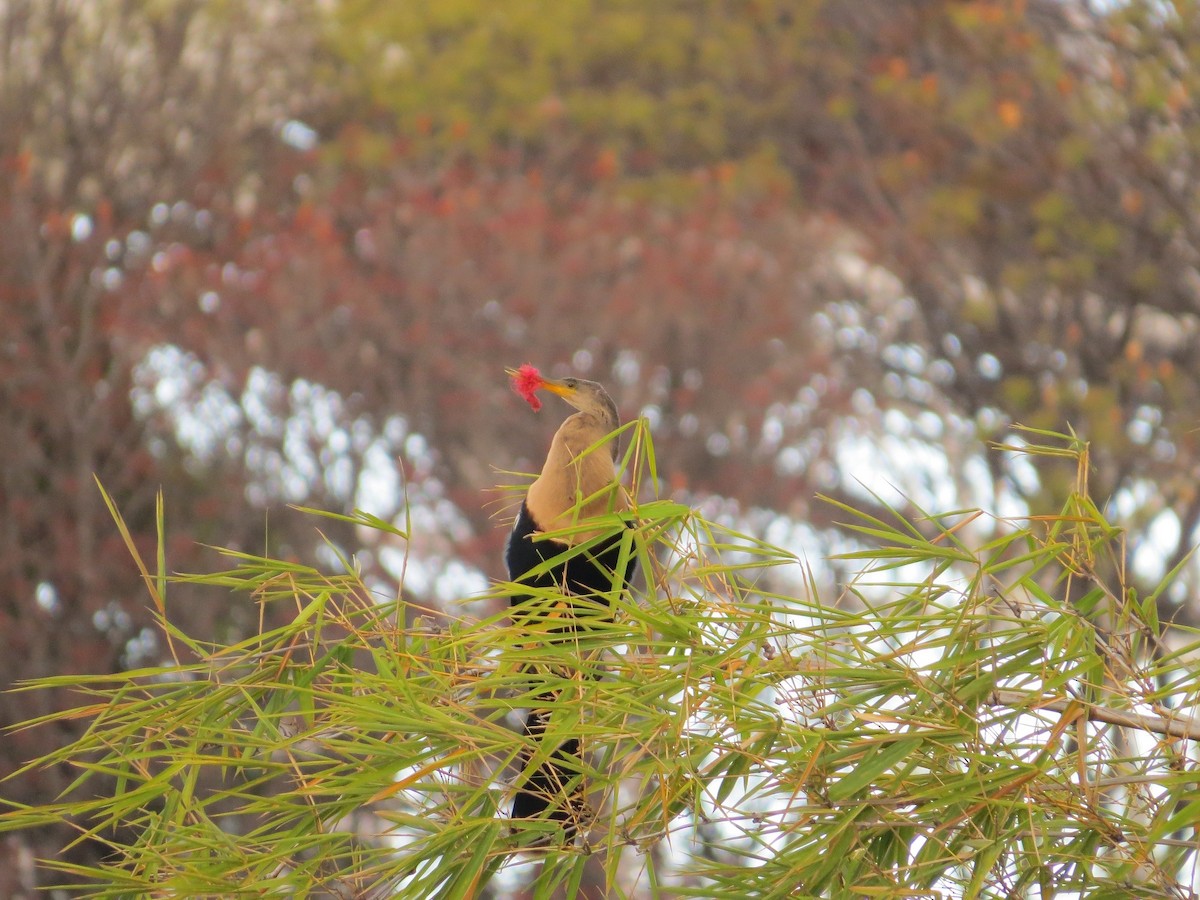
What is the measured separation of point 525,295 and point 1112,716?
525cm

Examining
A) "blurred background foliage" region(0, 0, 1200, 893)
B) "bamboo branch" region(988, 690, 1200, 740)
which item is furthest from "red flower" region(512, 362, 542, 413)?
"blurred background foliage" region(0, 0, 1200, 893)

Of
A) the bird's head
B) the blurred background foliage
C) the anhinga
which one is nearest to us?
the anhinga

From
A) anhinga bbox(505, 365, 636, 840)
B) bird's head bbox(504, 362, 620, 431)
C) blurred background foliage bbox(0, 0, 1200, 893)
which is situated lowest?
Answer: blurred background foliage bbox(0, 0, 1200, 893)

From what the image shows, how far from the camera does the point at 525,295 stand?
21.2 ft

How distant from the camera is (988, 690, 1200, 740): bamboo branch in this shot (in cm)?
136

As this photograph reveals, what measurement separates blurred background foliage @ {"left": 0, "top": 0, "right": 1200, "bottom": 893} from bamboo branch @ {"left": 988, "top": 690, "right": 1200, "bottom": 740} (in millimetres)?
4231

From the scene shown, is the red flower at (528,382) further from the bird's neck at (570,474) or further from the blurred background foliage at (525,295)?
the blurred background foliage at (525,295)

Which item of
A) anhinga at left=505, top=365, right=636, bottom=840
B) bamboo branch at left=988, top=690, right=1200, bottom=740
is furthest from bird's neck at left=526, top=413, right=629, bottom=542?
bamboo branch at left=988, top=690, right=1200, bottom=740

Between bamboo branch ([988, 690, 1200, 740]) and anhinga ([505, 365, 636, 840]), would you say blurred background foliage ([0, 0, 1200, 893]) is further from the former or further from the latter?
bamboo branch ([988, 690, 1200, 740])

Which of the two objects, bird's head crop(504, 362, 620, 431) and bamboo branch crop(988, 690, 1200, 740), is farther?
bird's head crop(504, 362, 620, 431)

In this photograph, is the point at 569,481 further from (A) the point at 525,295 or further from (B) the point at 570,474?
(A) the point at 525,295

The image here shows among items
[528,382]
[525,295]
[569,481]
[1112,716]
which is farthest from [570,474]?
[525,295]

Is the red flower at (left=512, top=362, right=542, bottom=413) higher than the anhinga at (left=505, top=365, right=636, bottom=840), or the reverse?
the red flower at (left=512, top=362, right=542, bottom=413)

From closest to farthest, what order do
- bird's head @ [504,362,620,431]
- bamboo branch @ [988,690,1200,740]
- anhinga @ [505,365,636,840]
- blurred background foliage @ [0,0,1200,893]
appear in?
bamboo branch @ [988,690,1200,740], anhinga @ [505,365,636,840], bird's head @ [504,362,620,431], blurred background foliage @ [0,0,1200,893]
